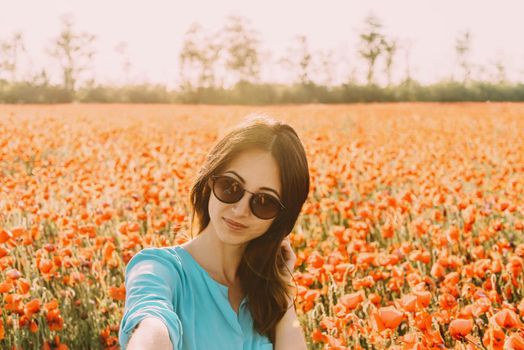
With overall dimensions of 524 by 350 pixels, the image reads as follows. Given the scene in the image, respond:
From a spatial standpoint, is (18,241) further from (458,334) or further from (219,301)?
(458,334)

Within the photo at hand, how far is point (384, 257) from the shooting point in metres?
3.22

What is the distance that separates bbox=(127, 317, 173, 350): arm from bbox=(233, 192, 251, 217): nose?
69cm

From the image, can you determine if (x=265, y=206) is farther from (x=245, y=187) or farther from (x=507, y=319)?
(x=507, y=319)

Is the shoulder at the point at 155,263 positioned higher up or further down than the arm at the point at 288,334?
higher up

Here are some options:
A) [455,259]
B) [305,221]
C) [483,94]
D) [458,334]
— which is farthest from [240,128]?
[483,94]

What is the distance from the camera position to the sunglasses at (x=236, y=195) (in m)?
1.97

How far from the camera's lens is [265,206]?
1985 mm

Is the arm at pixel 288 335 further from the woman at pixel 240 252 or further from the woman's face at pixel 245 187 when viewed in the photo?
the woman's face at pixel 245 187

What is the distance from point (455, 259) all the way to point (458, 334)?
4.15 ft

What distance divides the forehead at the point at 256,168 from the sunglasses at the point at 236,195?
0.11 feet

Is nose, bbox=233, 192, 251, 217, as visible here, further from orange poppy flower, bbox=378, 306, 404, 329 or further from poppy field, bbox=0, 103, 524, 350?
orange poppy flower, bbox=378, 306, 404, 329

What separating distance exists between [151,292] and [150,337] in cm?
27

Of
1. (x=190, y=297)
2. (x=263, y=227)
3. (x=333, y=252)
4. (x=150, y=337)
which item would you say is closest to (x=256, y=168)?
(x=263, y=227)

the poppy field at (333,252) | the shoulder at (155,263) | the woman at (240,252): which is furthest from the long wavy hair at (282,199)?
the shoulder at (155,263)
